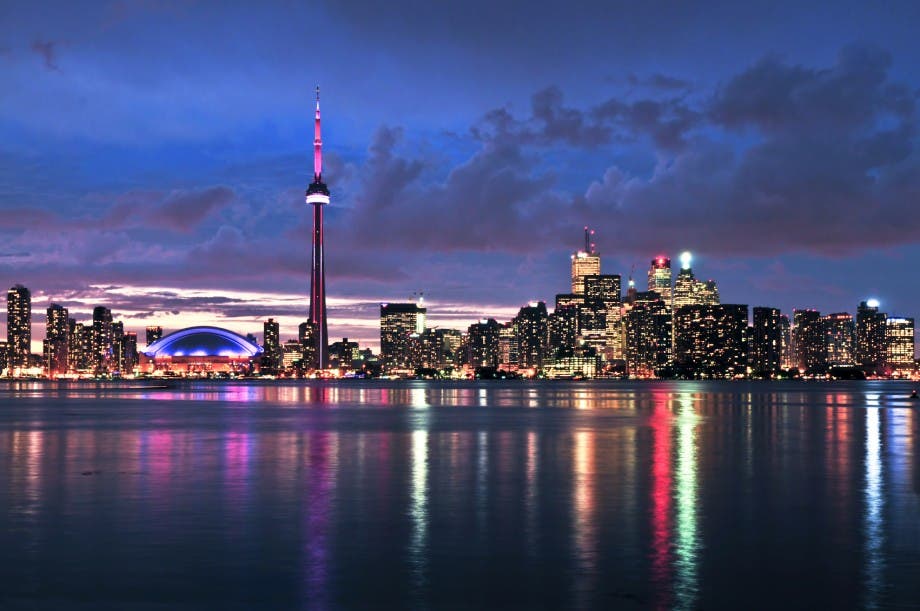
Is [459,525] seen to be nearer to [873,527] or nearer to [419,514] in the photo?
[419,514]

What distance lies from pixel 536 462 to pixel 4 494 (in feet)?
69.2

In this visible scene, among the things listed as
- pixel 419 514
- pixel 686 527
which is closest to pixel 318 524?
pixel 419 514

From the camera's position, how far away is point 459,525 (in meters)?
26.0

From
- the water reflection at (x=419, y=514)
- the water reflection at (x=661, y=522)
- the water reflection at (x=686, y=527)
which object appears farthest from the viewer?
the water reflection at (x=419, y=514)

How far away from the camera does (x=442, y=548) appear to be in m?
22.5

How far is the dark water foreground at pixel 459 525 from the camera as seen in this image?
59.2 ft

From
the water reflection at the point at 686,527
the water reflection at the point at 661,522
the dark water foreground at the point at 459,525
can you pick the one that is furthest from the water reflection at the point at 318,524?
the water reflection at the point at 686,527

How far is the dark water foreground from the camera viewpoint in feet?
59.2

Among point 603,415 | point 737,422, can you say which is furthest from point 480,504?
point 603,415

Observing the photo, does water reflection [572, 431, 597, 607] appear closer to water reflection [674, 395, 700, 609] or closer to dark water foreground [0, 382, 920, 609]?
dark water foreground [0, 382, 920, 609]

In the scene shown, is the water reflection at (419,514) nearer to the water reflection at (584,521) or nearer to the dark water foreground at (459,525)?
the dark water foreground at (459,525)

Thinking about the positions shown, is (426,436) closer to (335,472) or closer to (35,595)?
(335,472)

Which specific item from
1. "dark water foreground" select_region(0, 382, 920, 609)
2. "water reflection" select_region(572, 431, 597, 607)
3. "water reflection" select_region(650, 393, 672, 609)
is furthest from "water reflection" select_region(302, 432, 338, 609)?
"water reflection" select_region(650, 393, 672, 609)

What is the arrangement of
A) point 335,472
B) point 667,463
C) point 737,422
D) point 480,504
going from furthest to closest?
1. point 737,422
2. point 667,463
3. point 335,472
4. point 480,504
